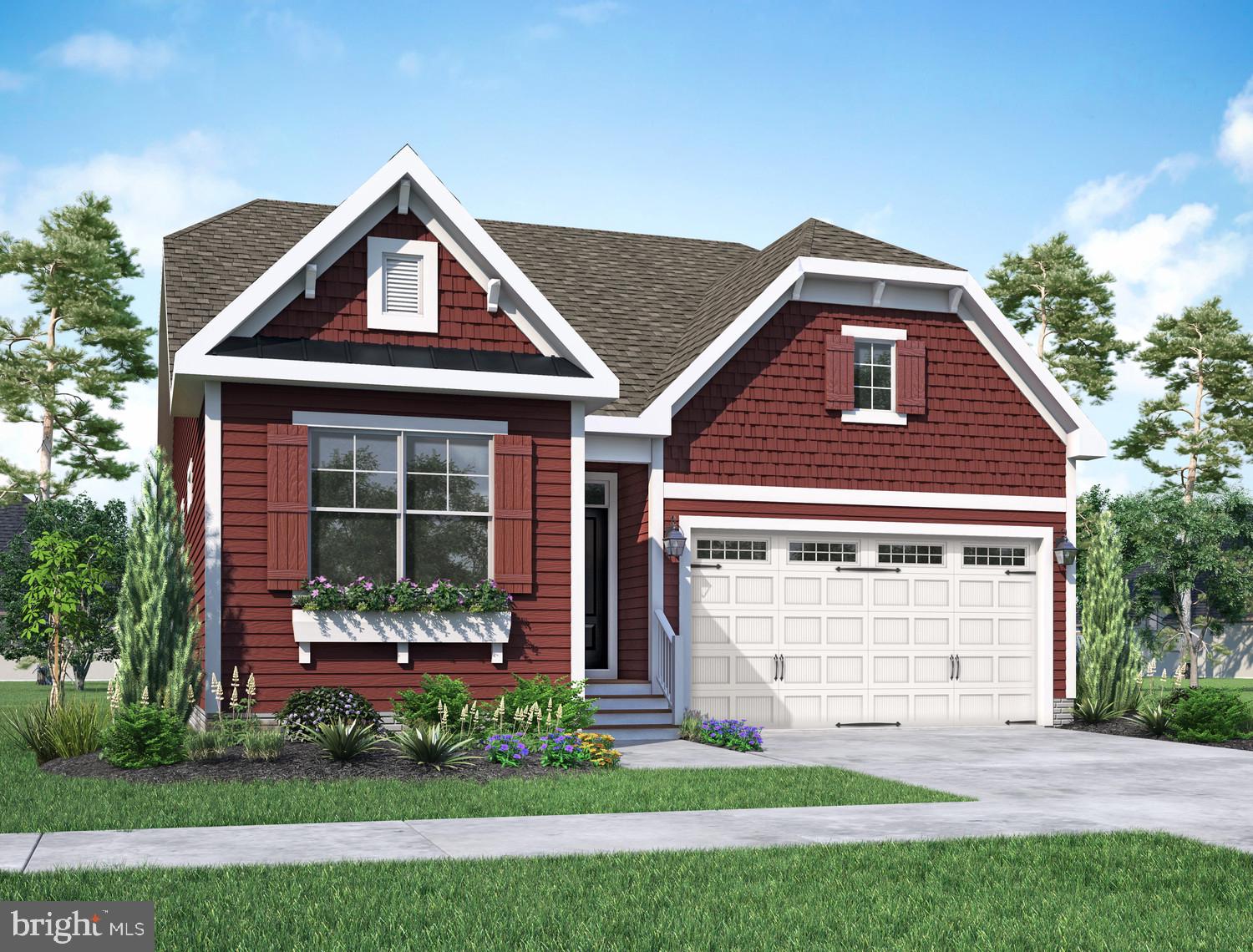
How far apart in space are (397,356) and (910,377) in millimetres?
7860

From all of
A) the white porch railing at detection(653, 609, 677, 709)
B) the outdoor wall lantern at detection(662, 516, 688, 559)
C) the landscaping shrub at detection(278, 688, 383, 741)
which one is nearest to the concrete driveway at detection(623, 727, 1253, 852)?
the white porch railing at detection(653, 609, 677, 709)

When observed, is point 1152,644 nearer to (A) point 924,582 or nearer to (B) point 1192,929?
(A) point 924,582

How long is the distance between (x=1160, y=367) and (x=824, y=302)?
97.6 ft

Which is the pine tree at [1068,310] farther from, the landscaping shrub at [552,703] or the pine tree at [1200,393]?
the landscaping shrub at [552,703]

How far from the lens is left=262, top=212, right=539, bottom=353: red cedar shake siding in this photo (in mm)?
14477

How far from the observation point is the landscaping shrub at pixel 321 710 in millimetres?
13227

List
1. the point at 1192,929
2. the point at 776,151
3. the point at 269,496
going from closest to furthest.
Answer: the point at 1192,929
the point at 269,496
the point at 776,151

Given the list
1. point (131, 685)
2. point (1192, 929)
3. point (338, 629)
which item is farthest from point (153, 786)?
point (1192, 929)

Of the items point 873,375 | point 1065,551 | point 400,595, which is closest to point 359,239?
point 400,595

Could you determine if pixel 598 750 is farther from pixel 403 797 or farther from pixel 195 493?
pixel 195 493

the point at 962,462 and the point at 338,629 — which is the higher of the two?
the point at 962,462

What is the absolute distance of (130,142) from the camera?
18.4 metres

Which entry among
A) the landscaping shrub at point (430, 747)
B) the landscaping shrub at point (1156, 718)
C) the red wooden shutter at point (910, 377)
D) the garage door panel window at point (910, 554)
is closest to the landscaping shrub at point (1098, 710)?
the landscaping shrub at point (1156, 718)

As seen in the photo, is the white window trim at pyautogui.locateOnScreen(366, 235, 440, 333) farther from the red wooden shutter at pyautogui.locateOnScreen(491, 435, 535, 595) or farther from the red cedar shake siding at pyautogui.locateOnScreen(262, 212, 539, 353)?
the red wooden shutter at pyautogui.locateOnScreen(491, 435, 535, 595)
